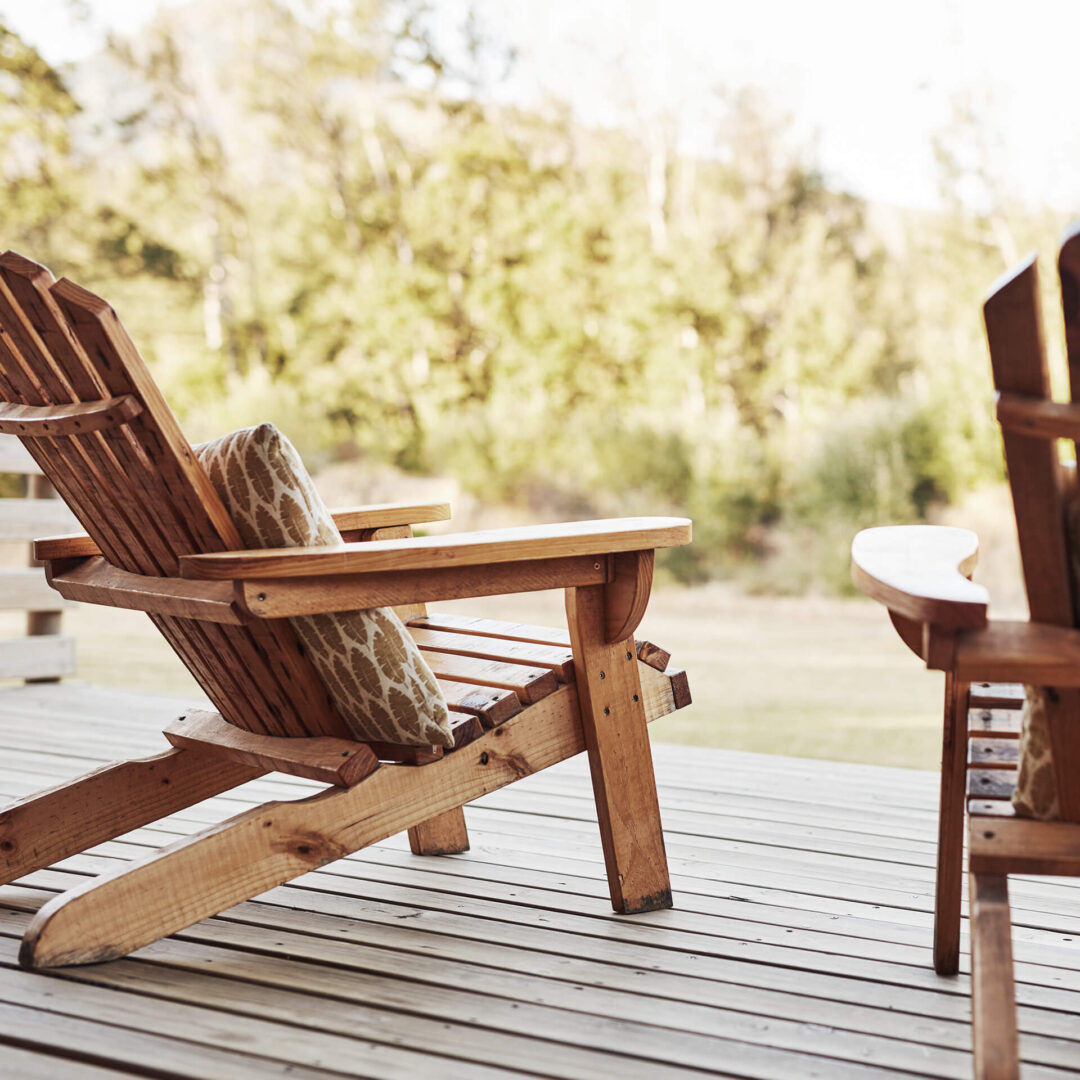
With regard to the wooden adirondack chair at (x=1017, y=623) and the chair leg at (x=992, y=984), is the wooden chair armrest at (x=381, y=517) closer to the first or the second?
A: the wooden adirondack chair at (x=1017, y=623)

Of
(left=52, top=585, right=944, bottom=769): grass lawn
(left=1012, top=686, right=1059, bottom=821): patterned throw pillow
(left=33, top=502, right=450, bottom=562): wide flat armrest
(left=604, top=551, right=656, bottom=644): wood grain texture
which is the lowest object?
(left=52, top=585, right=944, bottom=769): grass lawn

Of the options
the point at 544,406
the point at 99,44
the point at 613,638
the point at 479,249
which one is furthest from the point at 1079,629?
the point at 99,44

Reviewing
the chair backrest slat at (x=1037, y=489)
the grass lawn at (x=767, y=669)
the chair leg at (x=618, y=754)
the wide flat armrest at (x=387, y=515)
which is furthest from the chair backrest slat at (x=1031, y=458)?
the grass lawn at (x=767, y=669)

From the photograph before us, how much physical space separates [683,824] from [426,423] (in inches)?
381

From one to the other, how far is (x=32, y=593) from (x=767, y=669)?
3839 mm

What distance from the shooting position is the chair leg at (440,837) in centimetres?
223

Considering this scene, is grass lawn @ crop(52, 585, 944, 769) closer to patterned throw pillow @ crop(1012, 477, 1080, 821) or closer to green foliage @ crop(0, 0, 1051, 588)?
green foliage @ crop(0, 0, 1051, 588)

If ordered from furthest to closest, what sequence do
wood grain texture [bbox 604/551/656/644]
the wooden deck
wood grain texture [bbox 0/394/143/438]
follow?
1. wood grain texture [bbox 604/551/656/644]
2. wood grain texture [bbox 0/394/143/438]
3. the wooden deck

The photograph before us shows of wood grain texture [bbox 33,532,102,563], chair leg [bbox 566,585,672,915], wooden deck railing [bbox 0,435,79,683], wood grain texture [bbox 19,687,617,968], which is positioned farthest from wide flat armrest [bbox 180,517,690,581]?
wooden deck railing [bbox 0,435,79,683]

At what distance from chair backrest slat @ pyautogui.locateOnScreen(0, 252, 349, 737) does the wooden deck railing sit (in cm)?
256

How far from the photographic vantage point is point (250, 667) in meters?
1.69

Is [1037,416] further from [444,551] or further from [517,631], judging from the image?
[517,631]

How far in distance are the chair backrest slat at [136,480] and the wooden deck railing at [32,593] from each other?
2558 millimetres

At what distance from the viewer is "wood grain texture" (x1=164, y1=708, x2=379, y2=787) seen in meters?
1.65
